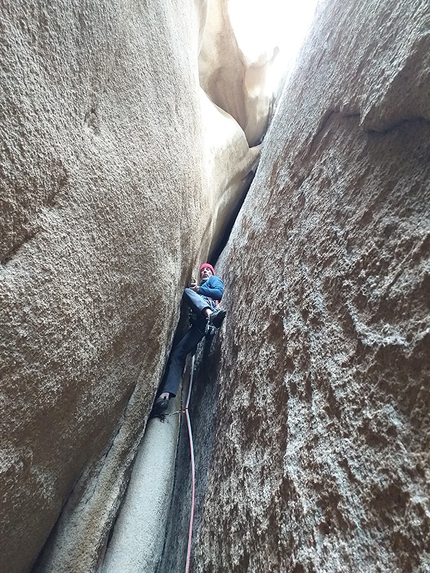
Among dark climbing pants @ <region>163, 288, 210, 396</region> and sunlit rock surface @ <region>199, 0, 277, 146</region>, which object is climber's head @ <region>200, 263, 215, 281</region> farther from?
sunlit rock surface @ <region>199, 0, 277, 146</region>

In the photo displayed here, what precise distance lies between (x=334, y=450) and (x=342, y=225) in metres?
0.94

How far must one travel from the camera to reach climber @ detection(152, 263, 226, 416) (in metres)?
3.08

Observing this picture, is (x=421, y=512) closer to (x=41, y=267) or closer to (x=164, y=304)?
(x=41, y=267)

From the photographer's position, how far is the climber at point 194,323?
3.08 m

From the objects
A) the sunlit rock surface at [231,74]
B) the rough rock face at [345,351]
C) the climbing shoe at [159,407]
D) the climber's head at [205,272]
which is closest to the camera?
the rough rock face at [345,351]

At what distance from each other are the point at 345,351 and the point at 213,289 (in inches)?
88.6

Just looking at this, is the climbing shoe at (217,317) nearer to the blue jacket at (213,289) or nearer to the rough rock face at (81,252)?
the blue jacket at (213,289)

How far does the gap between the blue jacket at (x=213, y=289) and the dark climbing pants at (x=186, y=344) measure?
0.15m

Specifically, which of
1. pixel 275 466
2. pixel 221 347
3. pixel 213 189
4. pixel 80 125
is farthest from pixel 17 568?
pixel 213 189

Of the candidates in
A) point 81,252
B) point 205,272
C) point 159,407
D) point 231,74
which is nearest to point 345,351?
point 81,252

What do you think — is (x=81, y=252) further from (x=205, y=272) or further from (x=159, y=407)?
(x=205, y=272)

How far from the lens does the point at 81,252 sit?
1.64 meters

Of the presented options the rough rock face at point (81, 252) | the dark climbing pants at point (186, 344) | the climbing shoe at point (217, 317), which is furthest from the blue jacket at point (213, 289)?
the rough rock face at point (81, 252)

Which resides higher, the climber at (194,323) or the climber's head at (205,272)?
the climber's head at (205,272)
